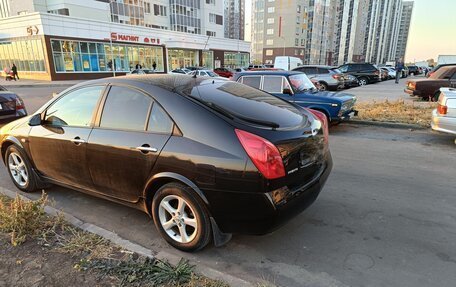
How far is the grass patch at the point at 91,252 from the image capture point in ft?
8.36

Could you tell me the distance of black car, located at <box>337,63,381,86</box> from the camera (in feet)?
81.9

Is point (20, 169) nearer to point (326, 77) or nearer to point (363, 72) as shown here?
point (326, 77)

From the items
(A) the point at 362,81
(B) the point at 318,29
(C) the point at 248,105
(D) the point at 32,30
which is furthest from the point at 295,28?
(C) the point at 248,105

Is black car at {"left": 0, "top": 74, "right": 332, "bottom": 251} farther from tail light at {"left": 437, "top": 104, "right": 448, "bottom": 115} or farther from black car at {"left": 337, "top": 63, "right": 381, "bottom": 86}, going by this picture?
black car at {"left": 337, "top": 63, "right": 381, "bottom": 86}

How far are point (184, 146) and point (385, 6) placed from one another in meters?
153

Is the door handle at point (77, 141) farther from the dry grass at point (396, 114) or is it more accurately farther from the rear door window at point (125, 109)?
the dry grass at point (396, 114)

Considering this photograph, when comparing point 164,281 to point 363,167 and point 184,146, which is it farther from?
point 363,167

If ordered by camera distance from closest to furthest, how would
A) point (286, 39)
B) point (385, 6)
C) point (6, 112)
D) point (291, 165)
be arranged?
point (291, 165) < point (6, 112) < point (286, 39) < point (385, 6)

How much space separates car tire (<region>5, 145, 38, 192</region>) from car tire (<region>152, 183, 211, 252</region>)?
7.68ft

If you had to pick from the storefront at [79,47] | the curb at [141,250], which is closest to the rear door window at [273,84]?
the curb at [141,250]

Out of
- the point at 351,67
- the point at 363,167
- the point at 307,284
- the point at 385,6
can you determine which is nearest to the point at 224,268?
the point at 307,284

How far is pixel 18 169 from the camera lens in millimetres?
4477

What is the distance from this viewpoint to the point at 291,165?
276 cm

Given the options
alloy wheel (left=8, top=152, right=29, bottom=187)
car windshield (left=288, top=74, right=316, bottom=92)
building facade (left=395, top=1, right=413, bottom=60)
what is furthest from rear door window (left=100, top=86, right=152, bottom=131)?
building facade (left=395, top=1, right=413, bottom=60)
